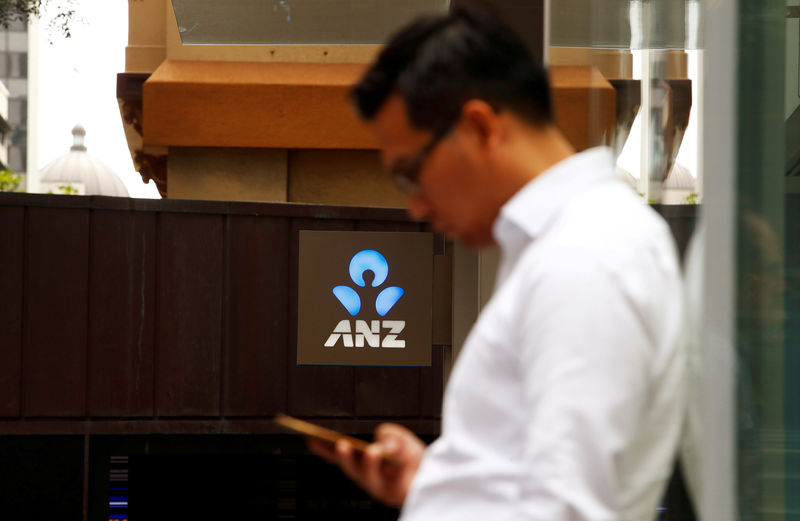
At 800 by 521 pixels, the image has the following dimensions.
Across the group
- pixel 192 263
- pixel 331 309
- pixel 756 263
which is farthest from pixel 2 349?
pixel 756 263

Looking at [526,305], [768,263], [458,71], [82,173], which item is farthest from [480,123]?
[82,173]

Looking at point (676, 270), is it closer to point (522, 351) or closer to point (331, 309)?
point (522, 351)

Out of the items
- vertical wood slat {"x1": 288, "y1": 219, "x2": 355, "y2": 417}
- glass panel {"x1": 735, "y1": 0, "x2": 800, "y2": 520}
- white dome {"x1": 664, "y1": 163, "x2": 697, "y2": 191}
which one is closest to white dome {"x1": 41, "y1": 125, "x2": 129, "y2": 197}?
vertical wood slat {"x1": 288, "y1": 219, "x2": 355, "y2": 417}

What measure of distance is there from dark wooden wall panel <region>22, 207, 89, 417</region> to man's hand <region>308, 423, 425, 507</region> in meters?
8.29

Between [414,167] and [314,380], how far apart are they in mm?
8404

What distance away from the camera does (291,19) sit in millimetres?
6688

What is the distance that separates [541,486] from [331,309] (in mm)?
7772

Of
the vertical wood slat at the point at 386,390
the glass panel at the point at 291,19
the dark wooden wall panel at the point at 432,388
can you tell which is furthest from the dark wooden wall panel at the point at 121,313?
the glass panel at the point at 291,19

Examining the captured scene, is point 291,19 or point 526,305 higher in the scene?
point 291,19

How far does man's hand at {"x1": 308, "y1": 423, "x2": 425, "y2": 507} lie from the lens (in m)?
1.29

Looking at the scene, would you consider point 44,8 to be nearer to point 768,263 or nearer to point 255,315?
point 255,315

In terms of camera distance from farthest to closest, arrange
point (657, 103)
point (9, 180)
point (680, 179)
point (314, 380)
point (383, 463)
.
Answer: point (9, 180) → point (314, 380) → point (657, 103) → point (680, 179) → point (383, 463)

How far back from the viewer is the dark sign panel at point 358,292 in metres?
8.80

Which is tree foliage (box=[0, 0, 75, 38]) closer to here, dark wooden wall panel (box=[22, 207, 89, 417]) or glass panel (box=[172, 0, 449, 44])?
dark wooden wall panel (box=[22, 207, 89, 417])
